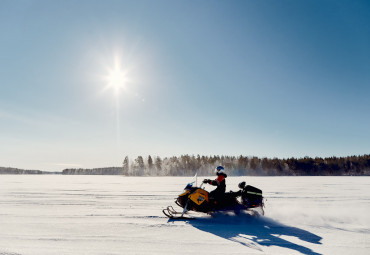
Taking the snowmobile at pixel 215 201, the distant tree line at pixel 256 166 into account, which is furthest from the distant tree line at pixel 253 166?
the snowmobile at pixel 215 201

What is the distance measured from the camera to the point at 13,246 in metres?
5.24

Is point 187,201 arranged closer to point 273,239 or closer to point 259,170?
point 273,239

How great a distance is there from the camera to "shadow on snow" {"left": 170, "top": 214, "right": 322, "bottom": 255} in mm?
5742

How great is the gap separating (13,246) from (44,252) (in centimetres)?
88

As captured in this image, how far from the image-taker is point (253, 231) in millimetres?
6953

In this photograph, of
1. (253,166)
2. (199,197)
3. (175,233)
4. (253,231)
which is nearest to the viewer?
(175,233)

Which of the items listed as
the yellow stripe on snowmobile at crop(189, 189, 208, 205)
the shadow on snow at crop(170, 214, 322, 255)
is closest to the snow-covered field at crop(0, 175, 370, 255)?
the shadow on snow at crop(170, 214, 322, 255)

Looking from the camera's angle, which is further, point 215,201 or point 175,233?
point 215,201

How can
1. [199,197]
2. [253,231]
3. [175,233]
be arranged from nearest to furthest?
[175,233], [253,231], [199,197]

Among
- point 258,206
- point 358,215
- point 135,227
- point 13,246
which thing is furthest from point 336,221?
point 13,246

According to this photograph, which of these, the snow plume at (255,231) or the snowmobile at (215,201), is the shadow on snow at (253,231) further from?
the snowmobile at (215,201)

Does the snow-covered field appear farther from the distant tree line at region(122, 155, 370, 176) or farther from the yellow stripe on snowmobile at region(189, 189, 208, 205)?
the distant tree line at region(122, 155, 370, 176)

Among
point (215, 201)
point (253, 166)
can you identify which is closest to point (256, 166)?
point (253, 166)

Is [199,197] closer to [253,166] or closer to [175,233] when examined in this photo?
[175,233]
